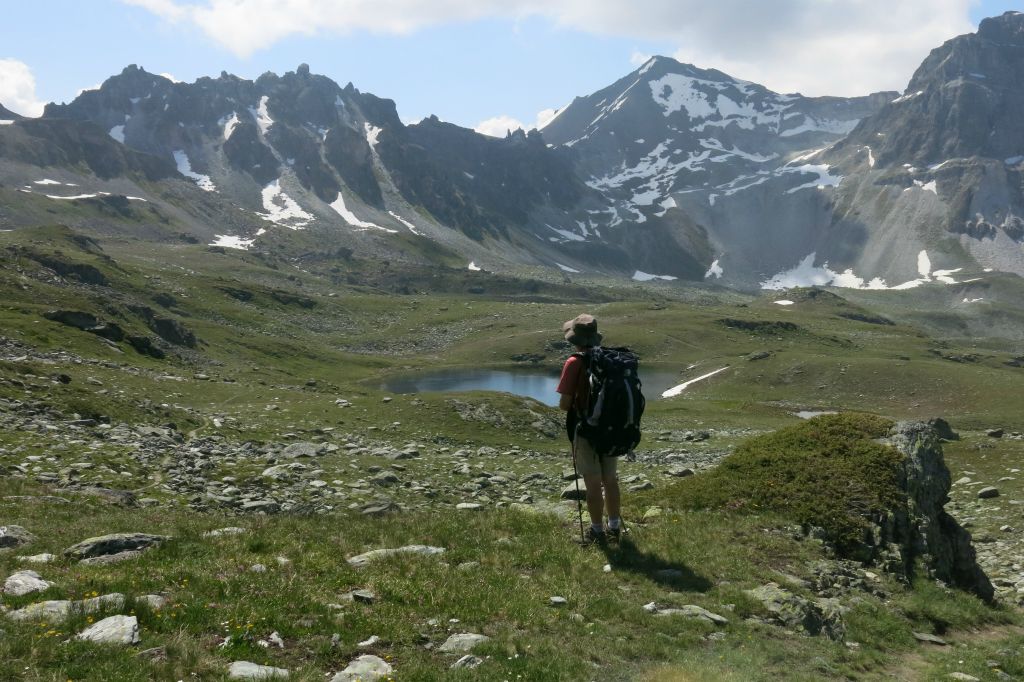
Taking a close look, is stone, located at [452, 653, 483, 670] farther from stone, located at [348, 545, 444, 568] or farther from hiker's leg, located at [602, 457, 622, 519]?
hiker's leg, located at [602, 457, 622, 519]

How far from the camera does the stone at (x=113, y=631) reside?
8.70 meters

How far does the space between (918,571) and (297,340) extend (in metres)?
147

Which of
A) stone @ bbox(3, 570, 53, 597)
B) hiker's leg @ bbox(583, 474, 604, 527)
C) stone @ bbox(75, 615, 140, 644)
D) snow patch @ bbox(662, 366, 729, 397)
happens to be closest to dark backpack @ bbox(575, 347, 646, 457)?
hiker's leg @ bbox(583, 474, 604, 527)

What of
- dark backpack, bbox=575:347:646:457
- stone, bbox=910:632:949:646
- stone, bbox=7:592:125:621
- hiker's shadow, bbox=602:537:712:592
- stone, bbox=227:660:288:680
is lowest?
stone, bbox=910:632:949:646

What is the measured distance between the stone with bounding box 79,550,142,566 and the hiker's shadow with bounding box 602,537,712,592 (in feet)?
28.6

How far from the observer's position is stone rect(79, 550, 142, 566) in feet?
39.8

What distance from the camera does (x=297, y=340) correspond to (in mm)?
152750

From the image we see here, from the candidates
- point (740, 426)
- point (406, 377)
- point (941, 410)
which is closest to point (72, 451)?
point (740, 426)

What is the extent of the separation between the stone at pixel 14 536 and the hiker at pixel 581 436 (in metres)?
10.5

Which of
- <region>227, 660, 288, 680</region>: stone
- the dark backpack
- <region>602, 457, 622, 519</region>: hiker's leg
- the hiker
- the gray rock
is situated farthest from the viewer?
<region>602, 457, 622, 519</region>: hiker's leg

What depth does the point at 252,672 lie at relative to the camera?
27.5ft

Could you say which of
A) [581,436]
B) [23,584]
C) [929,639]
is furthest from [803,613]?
[23,584]

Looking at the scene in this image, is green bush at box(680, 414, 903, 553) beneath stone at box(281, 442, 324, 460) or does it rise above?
above

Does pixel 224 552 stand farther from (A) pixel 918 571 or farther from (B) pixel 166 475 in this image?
(A) pixel 918 571
